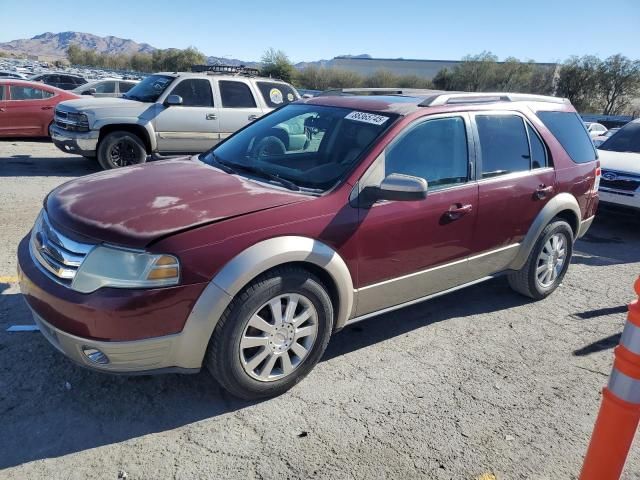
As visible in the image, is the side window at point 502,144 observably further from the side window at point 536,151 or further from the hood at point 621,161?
the hood at point 621,161

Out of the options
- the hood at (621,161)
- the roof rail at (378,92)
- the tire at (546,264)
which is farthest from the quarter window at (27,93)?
the hood at (621,161)

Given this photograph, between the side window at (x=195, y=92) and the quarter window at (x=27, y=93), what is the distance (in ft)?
14.4

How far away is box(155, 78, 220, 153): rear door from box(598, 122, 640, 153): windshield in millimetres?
7061

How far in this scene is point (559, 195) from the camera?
4504 millimetres

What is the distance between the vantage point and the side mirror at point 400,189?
304 cm

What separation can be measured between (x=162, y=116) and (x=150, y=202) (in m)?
6.71

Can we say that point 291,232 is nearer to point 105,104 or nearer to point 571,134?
point 571,134

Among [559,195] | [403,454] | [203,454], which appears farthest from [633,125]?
[203,454]

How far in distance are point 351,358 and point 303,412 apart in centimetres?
70

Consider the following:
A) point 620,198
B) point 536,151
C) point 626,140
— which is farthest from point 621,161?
point 536,151

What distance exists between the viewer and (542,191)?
432 cm

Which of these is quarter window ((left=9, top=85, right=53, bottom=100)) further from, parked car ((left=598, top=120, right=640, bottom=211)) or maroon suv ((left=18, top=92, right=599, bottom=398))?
parked car ((left=598, top=120, right=640, bottom=211))

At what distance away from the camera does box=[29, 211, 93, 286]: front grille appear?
2.63m

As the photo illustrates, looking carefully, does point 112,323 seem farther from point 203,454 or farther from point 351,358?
point 351,358
